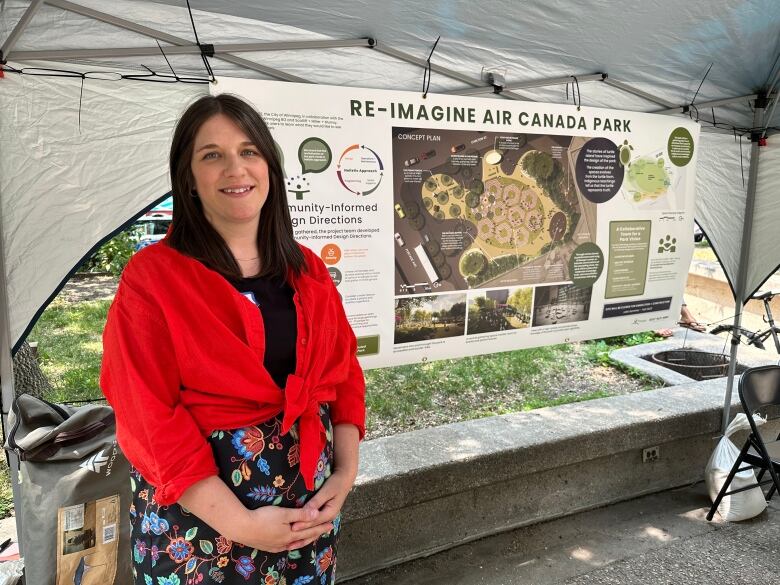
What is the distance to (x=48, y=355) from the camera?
18.2ft

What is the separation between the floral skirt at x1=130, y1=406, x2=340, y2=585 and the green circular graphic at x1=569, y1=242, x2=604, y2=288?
86.1 inches

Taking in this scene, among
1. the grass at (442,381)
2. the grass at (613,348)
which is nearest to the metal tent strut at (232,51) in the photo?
the grass at (442,381)

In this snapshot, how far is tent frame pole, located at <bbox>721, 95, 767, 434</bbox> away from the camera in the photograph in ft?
11.1

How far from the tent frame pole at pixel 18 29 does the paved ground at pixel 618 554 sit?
8.79 feet

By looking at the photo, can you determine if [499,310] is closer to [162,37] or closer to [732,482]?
[732,482]

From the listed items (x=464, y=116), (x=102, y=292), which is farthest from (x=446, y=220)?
(x=102, y=292)

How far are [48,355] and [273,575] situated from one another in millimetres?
5196

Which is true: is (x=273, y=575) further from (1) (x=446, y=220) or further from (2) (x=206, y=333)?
(1) (x=446, y=220)

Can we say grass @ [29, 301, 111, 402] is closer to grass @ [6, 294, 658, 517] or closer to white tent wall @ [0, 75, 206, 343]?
grass @ [6, 294, 658, 517]

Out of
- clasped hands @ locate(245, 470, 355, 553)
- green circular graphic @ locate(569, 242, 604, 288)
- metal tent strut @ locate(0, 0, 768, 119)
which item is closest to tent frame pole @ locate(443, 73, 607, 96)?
metal tent strut @ locate(0, 0, 768, 119)

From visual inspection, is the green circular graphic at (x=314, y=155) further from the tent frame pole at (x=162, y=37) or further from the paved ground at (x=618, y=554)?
the paved ground at (x=618, y=554)

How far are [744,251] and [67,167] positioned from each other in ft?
12.7

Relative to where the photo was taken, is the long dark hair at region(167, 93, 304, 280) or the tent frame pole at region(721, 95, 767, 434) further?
A: the tent frame pole at region(721, 95, 767, 434)

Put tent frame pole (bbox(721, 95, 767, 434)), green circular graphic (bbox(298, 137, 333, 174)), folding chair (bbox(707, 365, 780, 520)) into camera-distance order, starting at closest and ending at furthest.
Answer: green circular graphic (bbox(298, 137, 333, 174))
folding chair (bbox(707, 365, 780, 520))
tent frame pole (bbox(721, 95, 767, 434))
